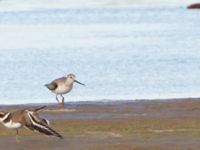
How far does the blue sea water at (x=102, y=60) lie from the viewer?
27.9 m

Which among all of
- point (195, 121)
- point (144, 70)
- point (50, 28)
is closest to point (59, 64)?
point (144, 70)

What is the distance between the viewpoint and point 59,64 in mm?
37750

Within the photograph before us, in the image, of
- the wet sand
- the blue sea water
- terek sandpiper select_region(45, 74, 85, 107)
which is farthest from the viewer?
the blue sea water

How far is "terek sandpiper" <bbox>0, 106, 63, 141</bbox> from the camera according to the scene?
49.8ft

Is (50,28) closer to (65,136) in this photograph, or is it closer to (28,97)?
(28,97)

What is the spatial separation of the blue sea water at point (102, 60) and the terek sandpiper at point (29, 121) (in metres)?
9.60

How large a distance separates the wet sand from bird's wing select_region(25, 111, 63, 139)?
658mm

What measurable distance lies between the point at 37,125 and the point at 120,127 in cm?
353

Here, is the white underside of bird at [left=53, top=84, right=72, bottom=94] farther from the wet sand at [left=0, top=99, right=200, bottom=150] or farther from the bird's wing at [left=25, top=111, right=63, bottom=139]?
the bird's wing at [left=25, top=111, right=63, bottom=139]

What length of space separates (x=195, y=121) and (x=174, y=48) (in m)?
26.9

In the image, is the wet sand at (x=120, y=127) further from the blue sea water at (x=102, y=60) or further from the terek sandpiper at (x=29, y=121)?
the blue sea water at (x=102, y=60)

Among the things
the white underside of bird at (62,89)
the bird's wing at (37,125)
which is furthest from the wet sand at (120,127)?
the bird's wing at (37,125)

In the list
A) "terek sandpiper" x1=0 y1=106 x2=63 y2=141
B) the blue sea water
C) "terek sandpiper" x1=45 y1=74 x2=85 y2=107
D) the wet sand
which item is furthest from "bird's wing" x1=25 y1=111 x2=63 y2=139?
the blue sea water

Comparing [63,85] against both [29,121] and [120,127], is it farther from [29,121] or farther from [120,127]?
[29,121]
